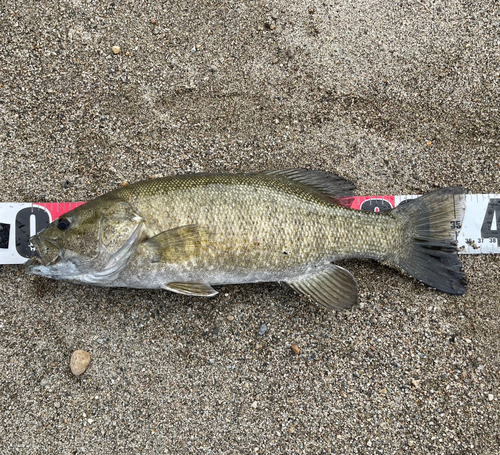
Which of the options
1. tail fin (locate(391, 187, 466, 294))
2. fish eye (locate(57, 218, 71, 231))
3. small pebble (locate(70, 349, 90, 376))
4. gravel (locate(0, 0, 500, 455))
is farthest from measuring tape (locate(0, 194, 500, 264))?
small pebble (locate(70, 349, 90, 376))

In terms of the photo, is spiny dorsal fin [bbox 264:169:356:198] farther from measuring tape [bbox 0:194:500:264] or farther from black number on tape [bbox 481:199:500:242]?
black number on tape [bbox 481:199:500:242]

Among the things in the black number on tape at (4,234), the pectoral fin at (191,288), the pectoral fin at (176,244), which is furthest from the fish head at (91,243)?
the black number on tape at (4,234)

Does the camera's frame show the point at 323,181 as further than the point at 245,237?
Yes

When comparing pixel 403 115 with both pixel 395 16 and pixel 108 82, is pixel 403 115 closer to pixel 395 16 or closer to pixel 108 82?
pixel 395 16

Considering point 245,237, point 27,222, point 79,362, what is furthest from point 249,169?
point 79,362

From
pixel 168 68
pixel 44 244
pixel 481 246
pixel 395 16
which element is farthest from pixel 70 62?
pixel 481 246

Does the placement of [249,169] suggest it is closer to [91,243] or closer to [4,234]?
[91,243]
